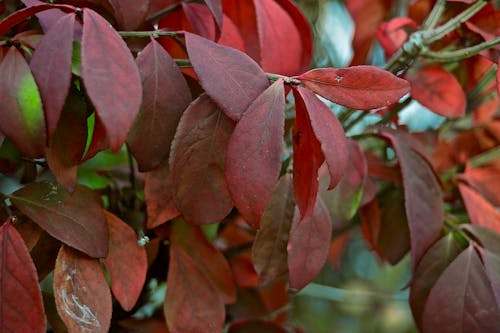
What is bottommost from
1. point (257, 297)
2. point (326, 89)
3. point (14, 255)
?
point (257, 297)

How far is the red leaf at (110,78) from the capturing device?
43 centimetres

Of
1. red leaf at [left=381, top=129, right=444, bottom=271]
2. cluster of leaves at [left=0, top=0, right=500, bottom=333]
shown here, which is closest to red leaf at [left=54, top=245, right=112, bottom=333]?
cluster of leaves at [left=0, top=0, right=500, bottom=333]

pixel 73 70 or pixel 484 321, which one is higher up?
pixel 73 70

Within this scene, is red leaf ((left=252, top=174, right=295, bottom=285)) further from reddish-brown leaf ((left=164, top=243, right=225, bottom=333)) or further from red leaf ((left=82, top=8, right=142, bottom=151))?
red leaf ((left=82, top=8, right=142, bottom=151))

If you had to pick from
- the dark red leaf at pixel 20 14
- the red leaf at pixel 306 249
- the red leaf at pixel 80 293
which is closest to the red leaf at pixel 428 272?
the red leaf at pixel 306 249

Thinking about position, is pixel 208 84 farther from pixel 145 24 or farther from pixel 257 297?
pixel 257 297

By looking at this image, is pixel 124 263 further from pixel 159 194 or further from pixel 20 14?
pixel 20 14

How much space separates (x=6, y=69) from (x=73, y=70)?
0.16ft

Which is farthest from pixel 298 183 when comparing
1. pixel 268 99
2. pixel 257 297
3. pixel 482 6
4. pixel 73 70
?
pixel 257 297

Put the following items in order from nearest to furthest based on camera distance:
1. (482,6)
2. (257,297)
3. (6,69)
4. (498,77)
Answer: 1. (6,69)
2. (498,77)
3. (482,6)
4. (257,297)

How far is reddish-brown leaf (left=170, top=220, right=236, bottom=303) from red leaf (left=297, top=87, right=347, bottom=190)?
0.24 meters

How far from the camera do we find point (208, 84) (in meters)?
0.52

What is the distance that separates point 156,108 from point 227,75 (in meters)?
0.07

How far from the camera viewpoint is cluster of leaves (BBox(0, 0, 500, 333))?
1.65 feet
